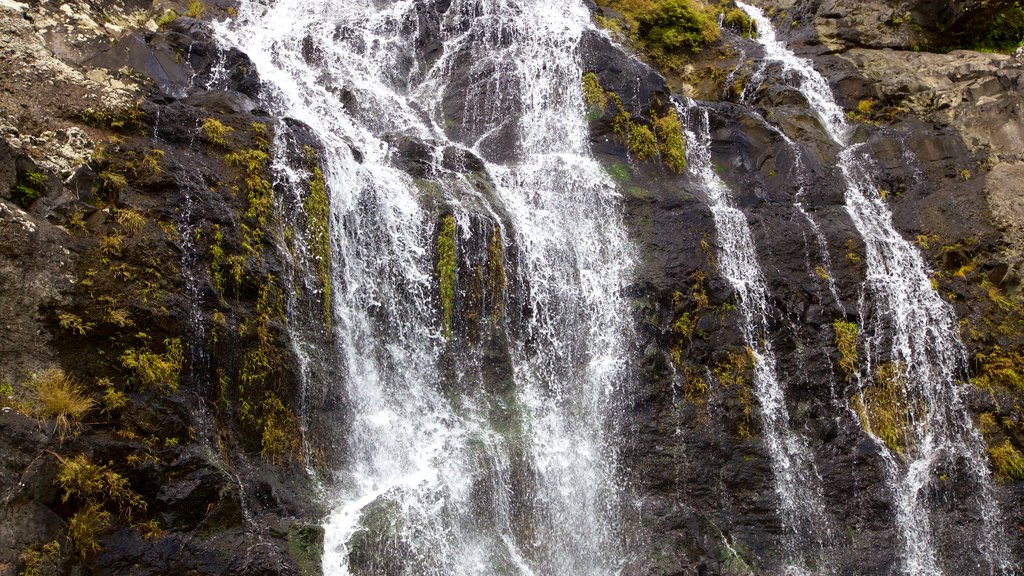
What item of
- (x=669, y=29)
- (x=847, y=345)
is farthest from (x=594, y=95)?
(x=847, y=345)

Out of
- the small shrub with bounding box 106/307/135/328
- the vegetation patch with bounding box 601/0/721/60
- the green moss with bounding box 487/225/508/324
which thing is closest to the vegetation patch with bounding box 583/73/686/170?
the green moss with bounding box 487/225/508/324

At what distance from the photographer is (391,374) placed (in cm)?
991

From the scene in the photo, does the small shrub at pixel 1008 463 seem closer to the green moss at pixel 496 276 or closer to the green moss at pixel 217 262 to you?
the green moss at pixel 496 276

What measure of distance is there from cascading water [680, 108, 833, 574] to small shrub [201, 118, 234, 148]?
8.27 metres

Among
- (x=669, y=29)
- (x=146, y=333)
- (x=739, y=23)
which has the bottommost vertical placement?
(x=146, y=333)

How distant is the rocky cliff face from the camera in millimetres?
6820

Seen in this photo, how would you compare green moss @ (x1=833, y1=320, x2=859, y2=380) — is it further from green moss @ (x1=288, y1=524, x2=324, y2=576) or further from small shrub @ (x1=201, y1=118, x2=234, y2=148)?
small shrub @ (x1=201, y1=118, x2=234, y2=148)

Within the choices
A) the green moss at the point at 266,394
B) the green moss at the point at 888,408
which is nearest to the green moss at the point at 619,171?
the green moss at the point at 888,408

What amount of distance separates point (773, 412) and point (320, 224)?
7.70 meters

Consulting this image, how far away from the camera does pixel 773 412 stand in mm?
10953

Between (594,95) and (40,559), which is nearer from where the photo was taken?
(40,559)

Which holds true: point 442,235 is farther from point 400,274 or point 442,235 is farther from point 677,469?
point 677,469

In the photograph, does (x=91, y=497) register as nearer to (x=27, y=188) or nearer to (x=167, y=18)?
(x=27, y=188)

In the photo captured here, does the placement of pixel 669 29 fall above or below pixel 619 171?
above
